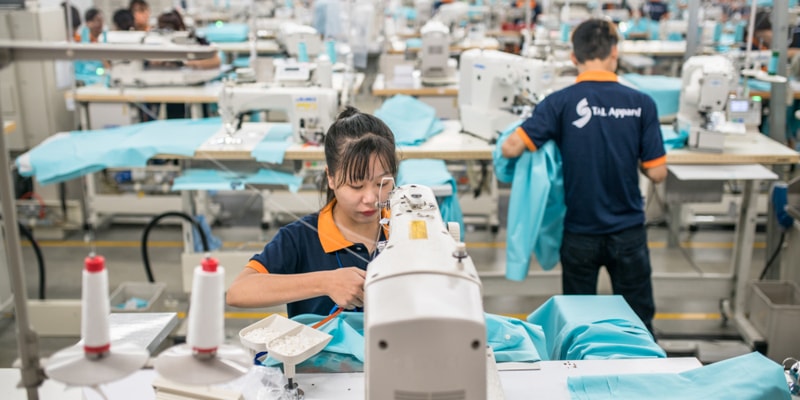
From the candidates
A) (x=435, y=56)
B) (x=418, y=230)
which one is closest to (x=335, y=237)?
(x=418, y=230)

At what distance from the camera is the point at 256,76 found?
4.34m

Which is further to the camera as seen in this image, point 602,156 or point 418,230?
point 602,156

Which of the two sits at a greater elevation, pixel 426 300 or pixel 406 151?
pixel 426 300

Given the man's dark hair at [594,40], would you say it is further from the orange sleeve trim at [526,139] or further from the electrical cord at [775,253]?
the electrical cord at [775,253]

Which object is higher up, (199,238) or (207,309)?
(207,309)

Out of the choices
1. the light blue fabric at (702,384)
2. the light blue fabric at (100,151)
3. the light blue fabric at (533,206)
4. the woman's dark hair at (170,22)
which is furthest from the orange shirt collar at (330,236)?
the woman's dark hair at (170,22)

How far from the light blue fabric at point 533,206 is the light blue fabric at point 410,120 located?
24.3 inches

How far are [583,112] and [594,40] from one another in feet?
0.98

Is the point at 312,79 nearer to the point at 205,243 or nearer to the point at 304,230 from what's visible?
the point at 205,243

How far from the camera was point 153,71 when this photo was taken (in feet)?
17.7

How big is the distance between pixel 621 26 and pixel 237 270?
5335 mm

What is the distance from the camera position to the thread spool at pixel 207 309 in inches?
43.2

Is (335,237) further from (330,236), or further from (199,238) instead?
(199,238)

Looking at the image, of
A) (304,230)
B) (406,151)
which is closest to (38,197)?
(406,151)
